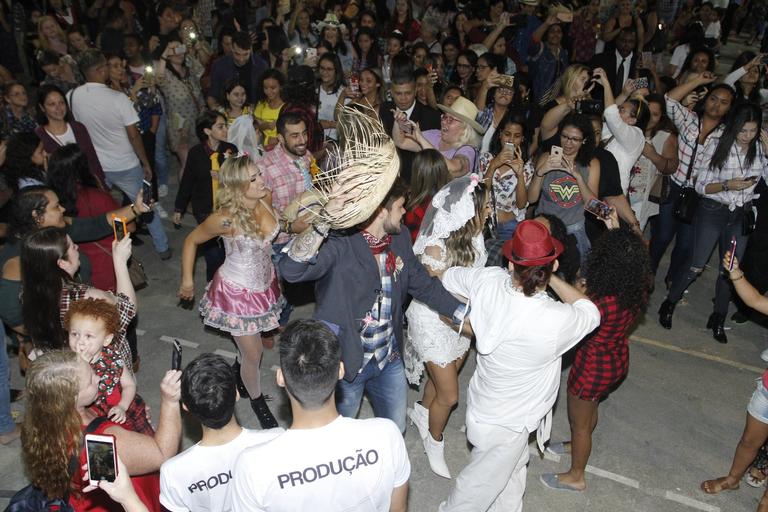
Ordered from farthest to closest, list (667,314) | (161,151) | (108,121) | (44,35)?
1. (44,35)
2. (161,151)
3. (108,121)
4. (667,314)

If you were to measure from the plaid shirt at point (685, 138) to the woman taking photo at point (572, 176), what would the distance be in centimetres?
115

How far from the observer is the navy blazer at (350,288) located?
10.1ft

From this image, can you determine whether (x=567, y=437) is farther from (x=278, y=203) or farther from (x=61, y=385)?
(x=61, y=385)

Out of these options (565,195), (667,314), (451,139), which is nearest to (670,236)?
(667,314)

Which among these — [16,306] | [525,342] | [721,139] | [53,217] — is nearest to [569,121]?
[721,139]

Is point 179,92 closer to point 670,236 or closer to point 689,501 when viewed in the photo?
point 670,236

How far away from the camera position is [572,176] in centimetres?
478

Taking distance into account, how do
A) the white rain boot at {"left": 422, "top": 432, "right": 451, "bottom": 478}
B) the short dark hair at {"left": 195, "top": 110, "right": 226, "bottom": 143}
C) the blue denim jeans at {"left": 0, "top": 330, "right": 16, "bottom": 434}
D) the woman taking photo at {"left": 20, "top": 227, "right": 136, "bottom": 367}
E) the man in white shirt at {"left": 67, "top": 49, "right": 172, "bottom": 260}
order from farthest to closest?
the man in white shirt at {"left": 67, "top": 49, "right": 172, "bottom": 260} < the short dark hair at {"left": 195, "top": 110, "right": 226, "bottom": 143} < the white rain boot at {"left": 422, "top": 432, "right": 451, "bottom": 478} < the blue denim jeans at {"left": 0, "top": 330, "right": 16, "bottom": 434} < the woman taking photo at {"left": 20, "top": 227, "right": 136, "bottom": 367}

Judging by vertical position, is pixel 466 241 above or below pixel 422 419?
above

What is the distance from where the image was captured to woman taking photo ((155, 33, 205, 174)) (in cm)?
700

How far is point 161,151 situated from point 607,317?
607 centimetres

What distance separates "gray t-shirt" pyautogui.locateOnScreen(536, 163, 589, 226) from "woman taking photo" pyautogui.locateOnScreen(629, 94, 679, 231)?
1.09 metres

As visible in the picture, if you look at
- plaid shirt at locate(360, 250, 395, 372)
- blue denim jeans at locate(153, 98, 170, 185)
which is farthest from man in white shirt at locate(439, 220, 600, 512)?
blue denim jeans at locate(153, 98, 170, 185)

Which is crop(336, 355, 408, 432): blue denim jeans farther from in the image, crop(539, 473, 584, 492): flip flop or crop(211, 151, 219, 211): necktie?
crop(211, 151, 219, 211): necktie
